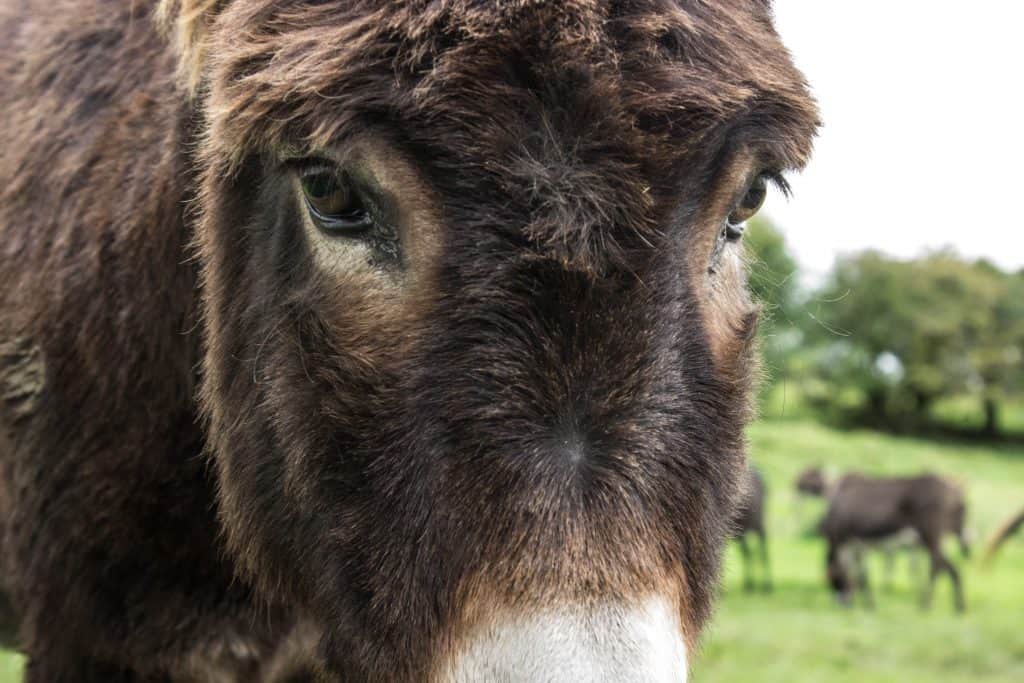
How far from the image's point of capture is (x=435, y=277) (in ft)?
6.60

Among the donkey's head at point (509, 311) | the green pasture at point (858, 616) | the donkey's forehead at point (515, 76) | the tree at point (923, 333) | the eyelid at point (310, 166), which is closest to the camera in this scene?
the donkey's head at point (509, 311)

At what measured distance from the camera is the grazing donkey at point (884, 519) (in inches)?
658

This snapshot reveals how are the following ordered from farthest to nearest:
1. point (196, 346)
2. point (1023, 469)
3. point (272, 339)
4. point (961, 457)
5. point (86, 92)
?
point (961, 457) → point (1023, 469) → point (86, 92) → point (196, 346) → point (272, 339)

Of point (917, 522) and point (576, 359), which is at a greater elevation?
point (576, 359)

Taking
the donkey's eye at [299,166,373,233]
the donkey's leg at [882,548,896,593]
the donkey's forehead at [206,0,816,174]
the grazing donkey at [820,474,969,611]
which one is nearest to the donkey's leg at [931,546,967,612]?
the grazing donkey at [820,474,969,611]

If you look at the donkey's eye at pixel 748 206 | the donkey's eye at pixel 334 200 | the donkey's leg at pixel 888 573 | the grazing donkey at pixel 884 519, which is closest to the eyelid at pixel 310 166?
the donkey's eye at pixel 334 200

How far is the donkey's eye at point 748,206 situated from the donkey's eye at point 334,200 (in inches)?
32.4

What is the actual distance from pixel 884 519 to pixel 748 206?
16.2 metres

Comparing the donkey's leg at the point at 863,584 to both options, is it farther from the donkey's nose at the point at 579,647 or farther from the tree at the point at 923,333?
the tree at the point at 923,333

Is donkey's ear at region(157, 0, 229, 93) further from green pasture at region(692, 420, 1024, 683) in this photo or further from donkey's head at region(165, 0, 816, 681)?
green pasture at region(692, 420, 1024, 683)

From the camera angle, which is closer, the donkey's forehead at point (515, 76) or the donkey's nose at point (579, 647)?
the donkey's nose at point (579, 647)

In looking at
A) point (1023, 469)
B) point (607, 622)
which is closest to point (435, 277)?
point (607, 622)

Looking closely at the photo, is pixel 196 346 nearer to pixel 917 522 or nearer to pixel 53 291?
pixel 53 291

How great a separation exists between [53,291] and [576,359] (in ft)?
6.28
